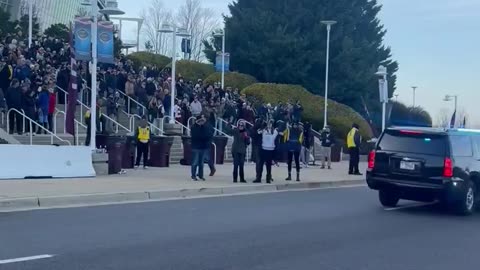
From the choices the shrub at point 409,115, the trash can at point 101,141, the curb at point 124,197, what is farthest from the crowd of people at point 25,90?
the shrub at point 409,115

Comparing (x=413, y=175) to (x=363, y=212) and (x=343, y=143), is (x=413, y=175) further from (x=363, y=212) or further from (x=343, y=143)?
(x=343, y=143)

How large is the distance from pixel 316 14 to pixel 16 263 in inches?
1906

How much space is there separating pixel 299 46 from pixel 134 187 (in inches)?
1397

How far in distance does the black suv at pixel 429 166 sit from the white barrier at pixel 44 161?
7.95m

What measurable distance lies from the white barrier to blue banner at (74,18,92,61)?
270cm

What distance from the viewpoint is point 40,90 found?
2461 centimetres

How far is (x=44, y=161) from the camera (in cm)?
2045

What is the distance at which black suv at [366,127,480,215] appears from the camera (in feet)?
54.5

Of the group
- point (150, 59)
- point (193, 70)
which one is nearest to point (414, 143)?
point (193, 70)

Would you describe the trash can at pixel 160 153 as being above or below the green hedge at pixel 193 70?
below

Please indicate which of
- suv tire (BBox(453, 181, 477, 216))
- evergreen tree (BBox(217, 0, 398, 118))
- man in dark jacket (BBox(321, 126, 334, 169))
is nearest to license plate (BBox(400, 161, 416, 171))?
suv tire (BBox(453, 181, 477, 216))

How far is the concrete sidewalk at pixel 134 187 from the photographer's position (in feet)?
52.3

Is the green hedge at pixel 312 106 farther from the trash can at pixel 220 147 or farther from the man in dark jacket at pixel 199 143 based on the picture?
the man in dark jacket at pixel 199 143

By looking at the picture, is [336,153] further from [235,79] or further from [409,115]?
[409,115]
